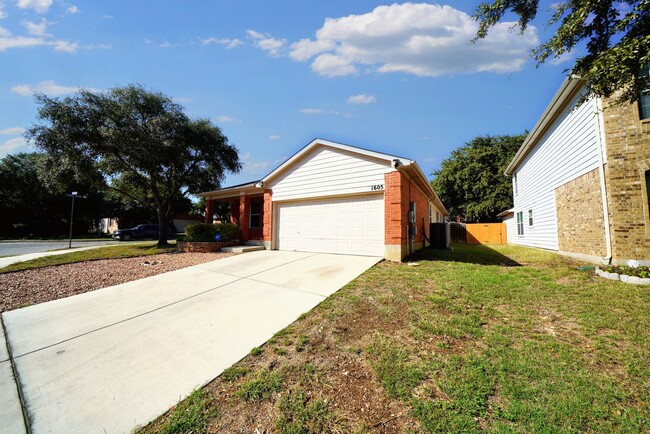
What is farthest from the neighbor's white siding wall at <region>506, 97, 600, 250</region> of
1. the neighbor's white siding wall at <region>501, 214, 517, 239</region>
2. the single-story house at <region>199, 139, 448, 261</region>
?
the single-story house at <region>199, 139, 448, 261</region>

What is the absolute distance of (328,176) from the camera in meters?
10.1

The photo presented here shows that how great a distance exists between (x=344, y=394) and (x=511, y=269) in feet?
22.3

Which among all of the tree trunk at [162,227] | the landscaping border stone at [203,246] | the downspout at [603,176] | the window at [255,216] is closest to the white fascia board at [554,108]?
the downspout at [603,176]

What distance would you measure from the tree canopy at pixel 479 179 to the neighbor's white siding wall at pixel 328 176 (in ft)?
78.1

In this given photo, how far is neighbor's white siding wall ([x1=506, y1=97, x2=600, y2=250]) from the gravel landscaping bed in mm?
11829

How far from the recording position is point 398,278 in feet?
20.2

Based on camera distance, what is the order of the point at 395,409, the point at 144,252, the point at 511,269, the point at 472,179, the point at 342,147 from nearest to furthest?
the point at 395,409
the point at 511,269
the point at 342,147
the point at 144,252
the point at 472,179

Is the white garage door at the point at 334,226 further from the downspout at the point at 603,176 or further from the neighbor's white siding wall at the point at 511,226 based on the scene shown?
the neighbor's white siding wall at the point at 511,226

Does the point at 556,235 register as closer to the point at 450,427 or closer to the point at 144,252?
the point at 450,427

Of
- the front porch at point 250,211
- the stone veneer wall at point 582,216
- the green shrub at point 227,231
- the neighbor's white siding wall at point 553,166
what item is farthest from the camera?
the front porch at point 250,211

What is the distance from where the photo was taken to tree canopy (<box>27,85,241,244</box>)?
41.7 feet

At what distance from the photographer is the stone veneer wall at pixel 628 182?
21.1 feet

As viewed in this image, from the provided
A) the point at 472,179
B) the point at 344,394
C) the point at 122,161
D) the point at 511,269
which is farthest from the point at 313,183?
the point at 472,179

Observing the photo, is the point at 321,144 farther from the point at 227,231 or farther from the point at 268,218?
the point at 227,231
